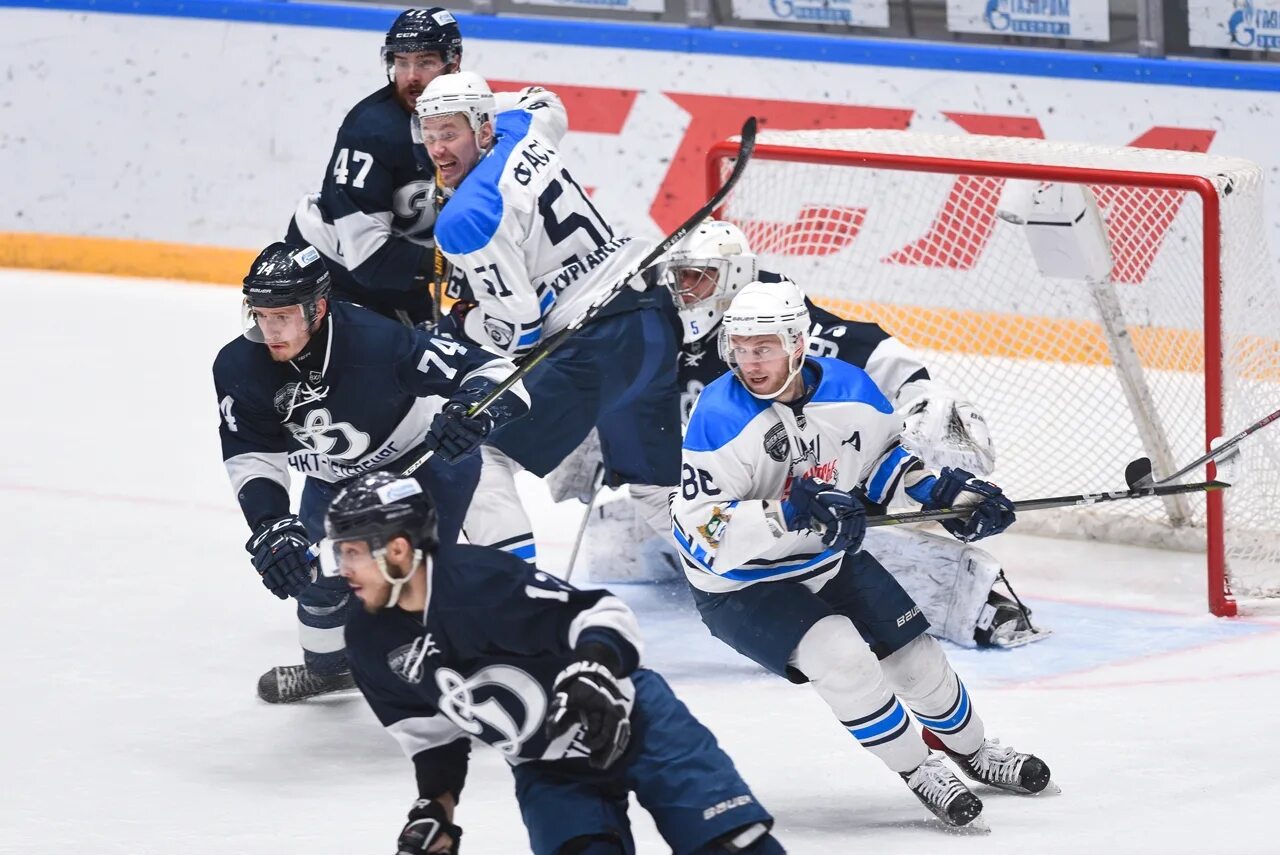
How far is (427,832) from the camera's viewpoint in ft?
9.01

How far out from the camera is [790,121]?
6.94m

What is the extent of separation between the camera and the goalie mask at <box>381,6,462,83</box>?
15.7 feet

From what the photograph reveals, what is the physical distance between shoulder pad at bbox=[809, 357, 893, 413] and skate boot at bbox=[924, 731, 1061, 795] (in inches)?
25.0

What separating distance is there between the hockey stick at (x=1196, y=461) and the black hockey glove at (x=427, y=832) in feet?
6.81

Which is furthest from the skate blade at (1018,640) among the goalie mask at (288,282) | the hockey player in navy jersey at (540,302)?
the goalie mask at (288,282)

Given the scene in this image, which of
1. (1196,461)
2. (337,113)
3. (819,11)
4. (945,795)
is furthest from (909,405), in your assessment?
(337,113)

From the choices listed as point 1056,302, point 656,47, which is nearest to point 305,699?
point 1056,302

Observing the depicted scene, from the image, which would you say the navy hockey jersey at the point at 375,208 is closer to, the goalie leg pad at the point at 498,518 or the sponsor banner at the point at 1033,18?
the goalie leg pad at the point at 498,518

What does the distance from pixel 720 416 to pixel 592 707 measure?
110 centimetres

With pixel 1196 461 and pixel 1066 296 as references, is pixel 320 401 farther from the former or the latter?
pixel 1066 296

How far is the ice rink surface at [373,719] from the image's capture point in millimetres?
3588

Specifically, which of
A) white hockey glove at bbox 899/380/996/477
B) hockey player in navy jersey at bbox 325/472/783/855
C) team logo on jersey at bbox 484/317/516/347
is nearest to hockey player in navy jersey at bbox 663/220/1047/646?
white hockey glove at bbox 899/380/996/477

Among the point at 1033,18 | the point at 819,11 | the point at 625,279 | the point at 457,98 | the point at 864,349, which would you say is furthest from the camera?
the point at 819,11

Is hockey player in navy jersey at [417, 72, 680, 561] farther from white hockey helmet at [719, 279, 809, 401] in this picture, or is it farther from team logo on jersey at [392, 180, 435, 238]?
white hockey helmet at [719, 279, 809, 401]
